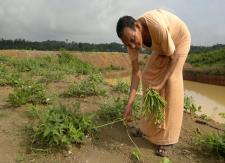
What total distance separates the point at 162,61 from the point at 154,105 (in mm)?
460

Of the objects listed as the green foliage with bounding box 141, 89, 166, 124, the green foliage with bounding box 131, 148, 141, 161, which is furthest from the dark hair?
the green foliage with bounding box 131, 148, 141, 161

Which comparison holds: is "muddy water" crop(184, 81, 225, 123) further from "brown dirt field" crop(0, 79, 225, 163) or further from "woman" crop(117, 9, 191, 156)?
"woman" crop(117, 9, 191, 156)

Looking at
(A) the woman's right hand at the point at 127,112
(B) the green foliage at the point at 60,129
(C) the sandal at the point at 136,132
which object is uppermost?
(A) the woman's right hand at the point at 127,112

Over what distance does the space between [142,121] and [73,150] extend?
82cm

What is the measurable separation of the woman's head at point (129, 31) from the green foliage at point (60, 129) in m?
0.95

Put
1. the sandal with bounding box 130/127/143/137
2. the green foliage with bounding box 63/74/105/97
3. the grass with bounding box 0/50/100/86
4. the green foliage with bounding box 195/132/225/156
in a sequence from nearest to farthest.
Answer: the green foliage with bounding box 195/132/225/156 → the sandal with bounding box 130/127/143/137 → the green foliage with bounding box 63/74/105/97 → the grass with bounding box 0/50/100/86

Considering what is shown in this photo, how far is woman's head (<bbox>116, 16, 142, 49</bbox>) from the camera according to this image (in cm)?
341

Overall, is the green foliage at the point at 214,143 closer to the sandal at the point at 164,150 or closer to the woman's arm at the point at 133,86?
the sandal at the point at 164,150

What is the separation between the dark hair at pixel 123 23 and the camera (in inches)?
135

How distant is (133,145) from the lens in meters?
4.06

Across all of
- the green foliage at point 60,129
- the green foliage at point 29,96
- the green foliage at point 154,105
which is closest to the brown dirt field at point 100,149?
the green foliage at point 60,129

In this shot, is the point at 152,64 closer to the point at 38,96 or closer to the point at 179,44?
the point at 179,44

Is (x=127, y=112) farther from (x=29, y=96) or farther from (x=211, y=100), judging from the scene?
(x=211, y=100)

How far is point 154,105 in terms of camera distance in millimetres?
3748
